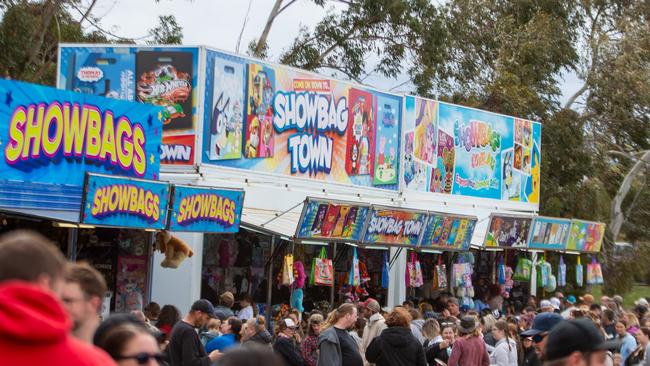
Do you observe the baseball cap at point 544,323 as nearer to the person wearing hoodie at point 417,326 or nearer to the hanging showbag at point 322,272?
the person wearing hoodie at point 417,326

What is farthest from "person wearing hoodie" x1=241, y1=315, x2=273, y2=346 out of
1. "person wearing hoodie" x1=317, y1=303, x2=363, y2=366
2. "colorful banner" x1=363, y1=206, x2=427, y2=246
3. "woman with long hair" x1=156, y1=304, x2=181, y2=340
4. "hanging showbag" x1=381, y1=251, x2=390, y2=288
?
"hanging showbag" x1=381, y1=251, x2=390, y2=288

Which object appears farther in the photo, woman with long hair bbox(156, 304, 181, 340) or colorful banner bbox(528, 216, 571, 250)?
colorful banner bbox(528, 216, 571, 250)

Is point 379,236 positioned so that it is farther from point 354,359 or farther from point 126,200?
point 354,359

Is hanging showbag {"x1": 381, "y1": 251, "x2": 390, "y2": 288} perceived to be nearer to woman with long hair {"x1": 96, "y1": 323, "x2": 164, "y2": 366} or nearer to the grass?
woman with long hair {"x1": 96, "y1": 323, "x2": 164, "y2": 366}

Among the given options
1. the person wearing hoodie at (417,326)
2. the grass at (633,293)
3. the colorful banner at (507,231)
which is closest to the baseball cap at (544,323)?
the person wearing hoodie at (417,326)

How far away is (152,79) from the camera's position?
19.8 m

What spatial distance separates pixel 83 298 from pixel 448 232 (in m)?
18.3

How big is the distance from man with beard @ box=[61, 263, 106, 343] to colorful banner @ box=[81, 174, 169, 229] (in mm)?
8795

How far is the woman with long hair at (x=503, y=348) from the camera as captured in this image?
13.4 m

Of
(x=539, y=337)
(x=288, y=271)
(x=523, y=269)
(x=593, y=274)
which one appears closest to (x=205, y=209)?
(x=288, y=271)

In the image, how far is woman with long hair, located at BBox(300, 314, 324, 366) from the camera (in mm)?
12883

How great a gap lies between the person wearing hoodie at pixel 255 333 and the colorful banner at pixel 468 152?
12.9 meters

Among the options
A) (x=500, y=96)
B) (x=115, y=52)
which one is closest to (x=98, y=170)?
(x=115, y=52)

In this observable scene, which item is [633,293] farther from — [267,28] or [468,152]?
[468,152]
